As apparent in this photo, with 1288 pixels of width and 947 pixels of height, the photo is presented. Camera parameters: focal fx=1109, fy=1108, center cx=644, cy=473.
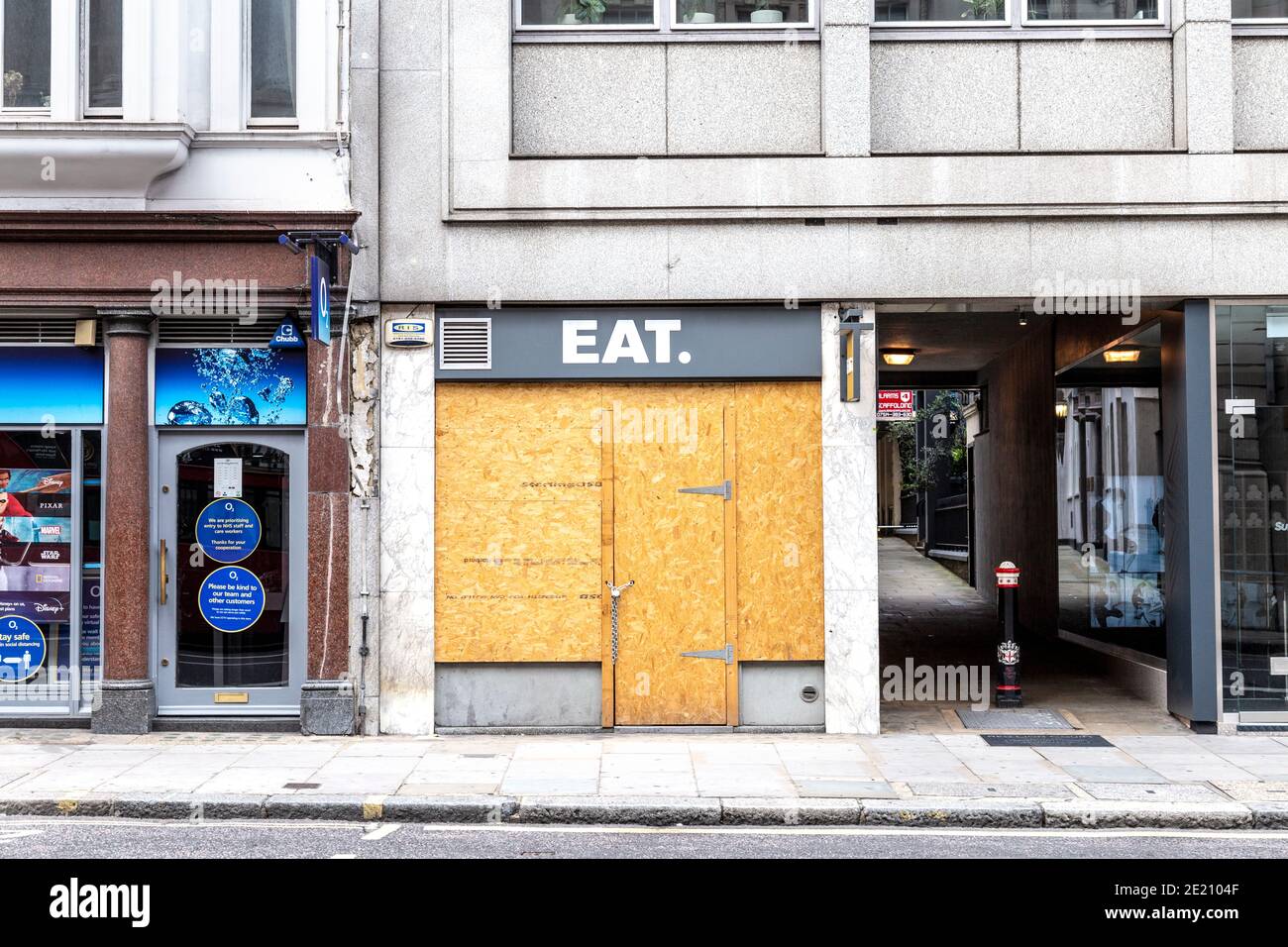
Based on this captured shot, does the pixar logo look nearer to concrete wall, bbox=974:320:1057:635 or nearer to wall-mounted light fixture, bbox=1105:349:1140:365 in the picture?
wall-mounted light fixture, bbox=1105:349:1140:365

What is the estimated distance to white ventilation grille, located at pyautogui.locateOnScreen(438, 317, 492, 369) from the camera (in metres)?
10.5

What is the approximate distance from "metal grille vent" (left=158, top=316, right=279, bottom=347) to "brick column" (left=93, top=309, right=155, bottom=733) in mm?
219

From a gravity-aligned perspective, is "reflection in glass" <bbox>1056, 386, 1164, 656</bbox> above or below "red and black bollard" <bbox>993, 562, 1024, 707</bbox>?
above

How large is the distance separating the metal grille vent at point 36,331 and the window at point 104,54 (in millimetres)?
2074

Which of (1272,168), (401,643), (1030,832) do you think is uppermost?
(1272,168)

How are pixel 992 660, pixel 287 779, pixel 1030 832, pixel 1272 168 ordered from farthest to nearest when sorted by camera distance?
pixel 992 660
pixel 1272 168
pixel 287 779
pixel 1030 832

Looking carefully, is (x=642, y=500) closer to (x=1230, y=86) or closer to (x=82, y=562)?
(x=82, y=562)

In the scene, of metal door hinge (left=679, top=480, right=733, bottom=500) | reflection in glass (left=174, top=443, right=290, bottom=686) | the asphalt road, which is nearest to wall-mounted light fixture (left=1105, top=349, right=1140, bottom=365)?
metal door hinge (left=679, top=480, right=733, bottom=500)

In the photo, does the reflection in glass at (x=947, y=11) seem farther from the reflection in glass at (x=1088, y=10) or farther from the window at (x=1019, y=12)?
the reflection in glass at (x=1088, y=10)

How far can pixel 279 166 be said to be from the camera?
414 inches

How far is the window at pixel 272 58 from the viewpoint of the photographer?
35.0 ft

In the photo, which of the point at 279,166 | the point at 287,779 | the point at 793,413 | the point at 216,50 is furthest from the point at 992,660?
the point at 216,50

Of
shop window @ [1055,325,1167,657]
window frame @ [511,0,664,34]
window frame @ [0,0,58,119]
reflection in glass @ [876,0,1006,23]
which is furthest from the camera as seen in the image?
shop window @ [1055,325,1167,657]

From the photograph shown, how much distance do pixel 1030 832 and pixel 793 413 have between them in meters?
4.44
